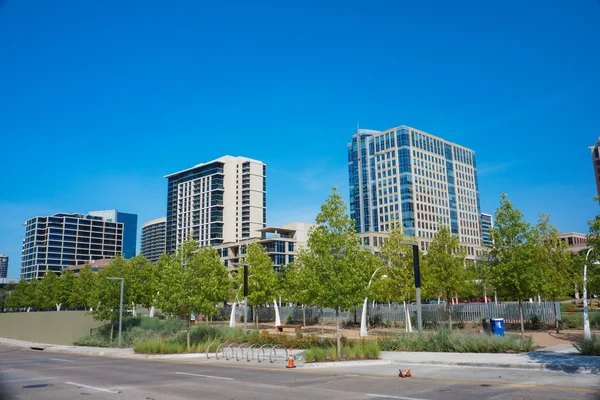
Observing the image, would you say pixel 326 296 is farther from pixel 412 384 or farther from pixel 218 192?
pixel 218 192

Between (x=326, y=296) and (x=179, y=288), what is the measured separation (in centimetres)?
978

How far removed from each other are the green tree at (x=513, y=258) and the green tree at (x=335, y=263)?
475 inches

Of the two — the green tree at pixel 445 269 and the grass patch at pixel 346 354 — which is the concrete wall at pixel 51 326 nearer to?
the grass patch at pixel 346 354

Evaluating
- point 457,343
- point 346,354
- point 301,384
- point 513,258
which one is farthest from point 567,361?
point 513,258

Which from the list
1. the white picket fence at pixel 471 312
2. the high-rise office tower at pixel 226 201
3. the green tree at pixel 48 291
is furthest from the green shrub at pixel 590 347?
the high-rise office tower at pixel 226 201

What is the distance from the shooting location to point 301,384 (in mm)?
14516

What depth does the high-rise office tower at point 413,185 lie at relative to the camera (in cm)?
13988

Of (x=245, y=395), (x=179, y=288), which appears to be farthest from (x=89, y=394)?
(x=179, y=288)

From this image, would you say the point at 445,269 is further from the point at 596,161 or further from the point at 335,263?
the point at 596,161

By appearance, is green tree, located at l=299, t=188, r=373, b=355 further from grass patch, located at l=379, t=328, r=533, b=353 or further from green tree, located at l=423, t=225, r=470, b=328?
green tree, located at l=423, t=225, r=470, b=328

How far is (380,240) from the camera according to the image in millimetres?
120562

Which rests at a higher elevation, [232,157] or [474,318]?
[232,157]

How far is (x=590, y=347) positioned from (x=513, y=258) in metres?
11.6

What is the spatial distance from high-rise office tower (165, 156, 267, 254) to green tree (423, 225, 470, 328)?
13512cm
